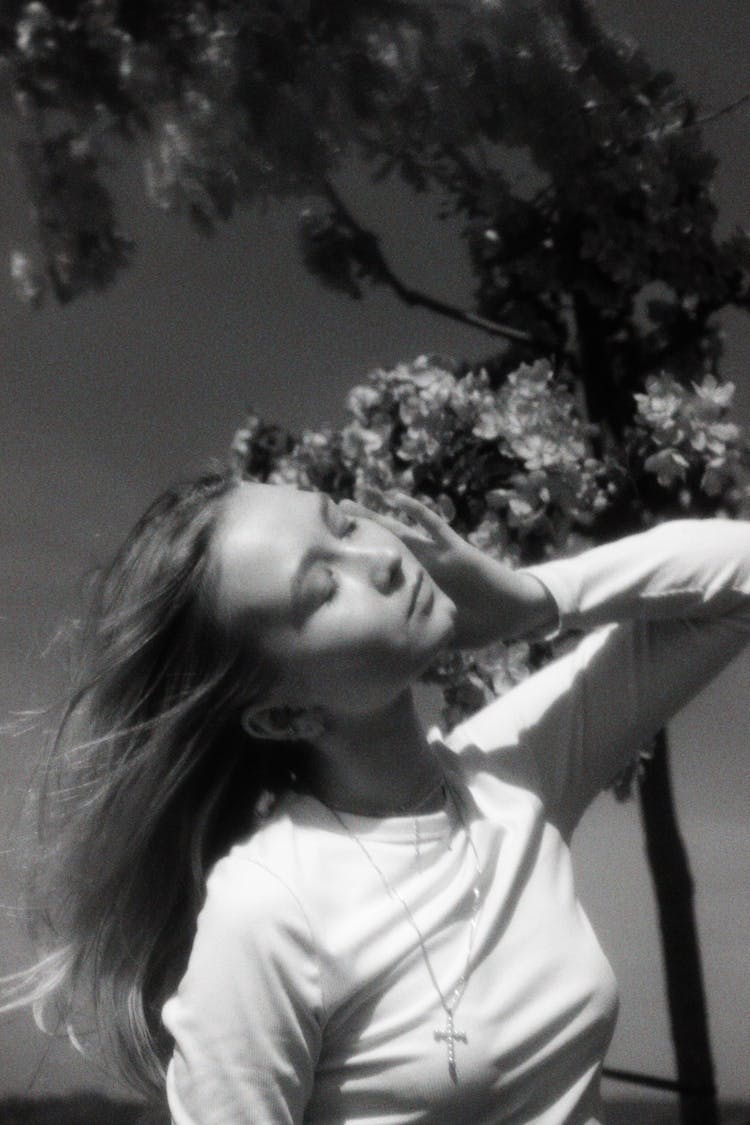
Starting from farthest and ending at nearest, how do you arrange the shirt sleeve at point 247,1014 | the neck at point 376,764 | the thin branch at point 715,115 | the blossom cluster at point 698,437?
1. the thin branch at point 715,115
2. the blossom cluster at point 698,437
3. the neck at point 376,764
4. the shirt sleeve at point 247,1014

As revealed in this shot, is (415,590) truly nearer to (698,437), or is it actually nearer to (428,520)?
(428,520)

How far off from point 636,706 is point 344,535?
0.23 m

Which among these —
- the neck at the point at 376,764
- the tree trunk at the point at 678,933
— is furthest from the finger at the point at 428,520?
the tree trunk at the point at 678,933

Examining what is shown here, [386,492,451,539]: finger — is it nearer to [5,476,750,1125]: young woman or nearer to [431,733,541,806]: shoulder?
[5,476,750,1125]: young woman

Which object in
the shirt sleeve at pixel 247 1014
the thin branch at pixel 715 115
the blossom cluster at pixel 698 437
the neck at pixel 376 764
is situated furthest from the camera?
the thin branch at pixel 715 115

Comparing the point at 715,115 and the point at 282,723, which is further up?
the point at 715,115

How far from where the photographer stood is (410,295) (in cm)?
153

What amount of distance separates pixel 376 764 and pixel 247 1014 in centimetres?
18

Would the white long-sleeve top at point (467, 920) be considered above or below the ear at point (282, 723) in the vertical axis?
below

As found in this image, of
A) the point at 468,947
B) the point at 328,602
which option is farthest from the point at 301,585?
the point at 468,947

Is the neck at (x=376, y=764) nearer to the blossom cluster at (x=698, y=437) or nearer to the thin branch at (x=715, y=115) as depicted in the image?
the blossom cluster at (x=698, y=437)

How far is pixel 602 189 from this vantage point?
1401 millimetres

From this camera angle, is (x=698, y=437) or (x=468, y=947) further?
(x=698, y=437)

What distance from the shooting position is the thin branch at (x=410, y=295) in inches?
59.2
